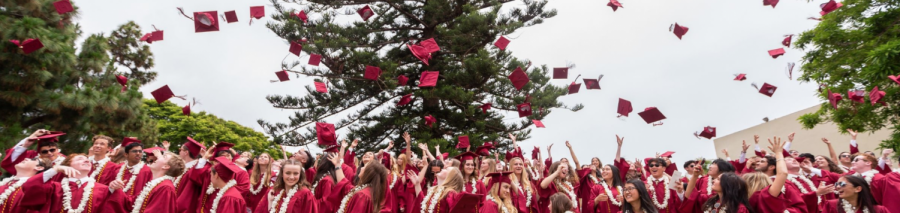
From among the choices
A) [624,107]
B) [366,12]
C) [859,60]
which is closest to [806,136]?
[859,60]

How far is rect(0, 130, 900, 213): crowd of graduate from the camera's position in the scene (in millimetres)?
4918

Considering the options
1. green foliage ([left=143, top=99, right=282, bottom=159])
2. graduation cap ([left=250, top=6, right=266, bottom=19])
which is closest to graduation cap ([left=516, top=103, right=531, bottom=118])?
graduation cap ([left=250, top=6, right=266, bottom=19])

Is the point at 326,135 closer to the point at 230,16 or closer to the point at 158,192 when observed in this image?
the point at 230,16

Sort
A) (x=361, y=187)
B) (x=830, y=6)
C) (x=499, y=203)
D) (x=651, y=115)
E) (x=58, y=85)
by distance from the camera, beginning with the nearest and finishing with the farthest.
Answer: (x=361, y=187), (x=499, y=203), (x=651, y=115), (x=58, y=85), (x=830, y=6)

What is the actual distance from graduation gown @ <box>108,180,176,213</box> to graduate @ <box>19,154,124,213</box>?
58mm

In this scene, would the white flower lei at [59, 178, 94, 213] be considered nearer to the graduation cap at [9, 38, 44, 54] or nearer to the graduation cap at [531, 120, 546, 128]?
the graduation cap at [9, 38, 44, 54]

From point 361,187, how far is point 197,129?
25541 mm

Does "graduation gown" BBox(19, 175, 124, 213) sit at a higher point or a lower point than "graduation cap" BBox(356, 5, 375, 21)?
lower

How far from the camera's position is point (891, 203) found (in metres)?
4.77

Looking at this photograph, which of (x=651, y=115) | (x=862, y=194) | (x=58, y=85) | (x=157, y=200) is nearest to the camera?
(x=862, y=194)

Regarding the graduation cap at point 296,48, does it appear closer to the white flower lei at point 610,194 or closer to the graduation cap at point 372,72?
the graduation cap at point 372,72

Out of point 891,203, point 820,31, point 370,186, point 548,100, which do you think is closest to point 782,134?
point 820,31

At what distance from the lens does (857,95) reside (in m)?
14.0

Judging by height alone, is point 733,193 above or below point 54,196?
below
